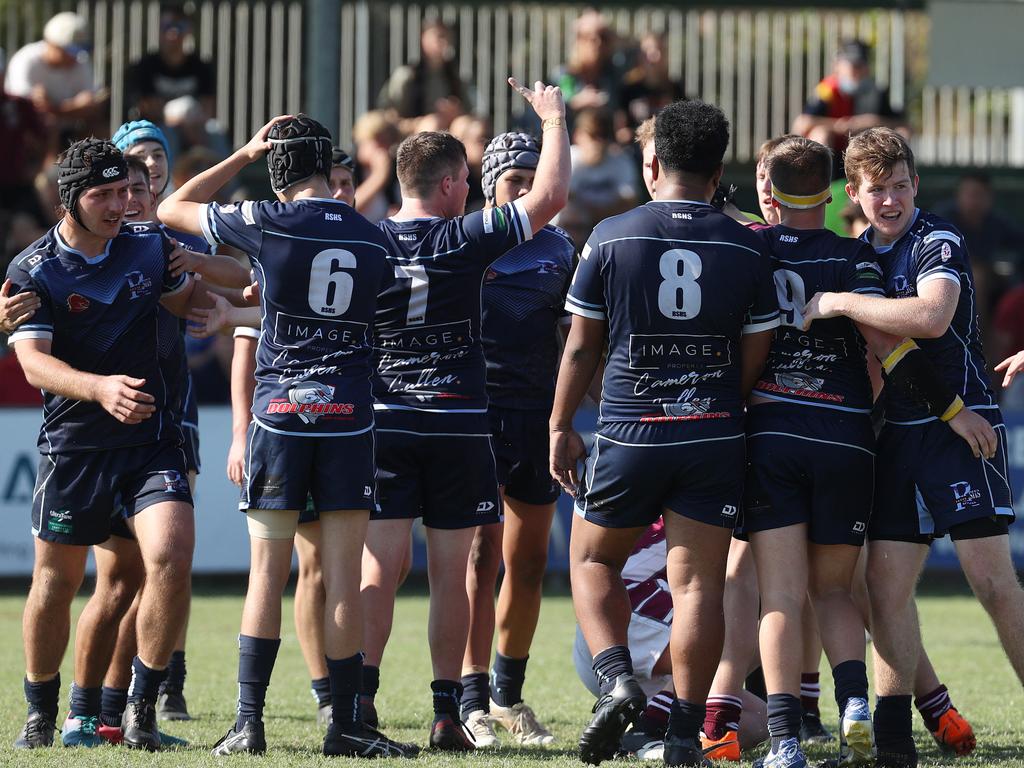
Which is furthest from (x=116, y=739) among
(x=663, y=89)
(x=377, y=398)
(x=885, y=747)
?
(x=663, y=89)

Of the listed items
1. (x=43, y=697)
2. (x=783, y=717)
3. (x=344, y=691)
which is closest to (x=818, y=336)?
(x=783, y=717)

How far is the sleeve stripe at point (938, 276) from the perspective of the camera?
5.39 m

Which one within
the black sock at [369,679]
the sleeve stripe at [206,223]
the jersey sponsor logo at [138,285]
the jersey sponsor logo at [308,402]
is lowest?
the black sock at [369,679]

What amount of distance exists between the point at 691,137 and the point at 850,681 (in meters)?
2.00

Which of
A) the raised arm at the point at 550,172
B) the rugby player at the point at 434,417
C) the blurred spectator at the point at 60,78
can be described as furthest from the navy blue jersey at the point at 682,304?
the blurred spectator at the point at 60,78

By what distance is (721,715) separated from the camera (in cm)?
580

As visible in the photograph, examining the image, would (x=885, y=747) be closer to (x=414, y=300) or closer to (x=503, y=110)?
(x=414, y=300)

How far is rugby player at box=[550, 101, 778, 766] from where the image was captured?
210 inches

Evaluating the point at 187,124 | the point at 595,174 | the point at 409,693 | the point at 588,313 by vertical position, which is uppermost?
the point at 187,124

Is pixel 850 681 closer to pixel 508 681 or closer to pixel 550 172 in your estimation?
pixel 508 681

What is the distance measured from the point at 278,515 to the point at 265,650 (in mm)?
499

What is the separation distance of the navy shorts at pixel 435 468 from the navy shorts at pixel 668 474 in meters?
0.83

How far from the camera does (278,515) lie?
18.6ft

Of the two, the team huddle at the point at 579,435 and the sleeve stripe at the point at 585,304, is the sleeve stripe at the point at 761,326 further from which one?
the sleeve stripe at the point at 585,304
